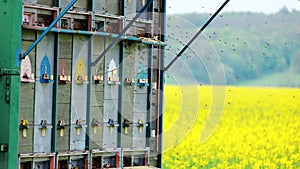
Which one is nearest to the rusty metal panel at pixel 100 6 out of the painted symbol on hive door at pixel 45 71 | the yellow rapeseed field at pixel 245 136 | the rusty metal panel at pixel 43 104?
the rusty metal panel at pixel 43 104

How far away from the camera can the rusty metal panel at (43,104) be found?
7.50 m

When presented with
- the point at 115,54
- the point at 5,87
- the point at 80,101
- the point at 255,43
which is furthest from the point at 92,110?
the point at 255,43

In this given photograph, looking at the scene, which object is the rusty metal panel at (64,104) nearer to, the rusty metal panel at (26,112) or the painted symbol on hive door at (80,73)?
the painted symbol on hive door at (80,73)

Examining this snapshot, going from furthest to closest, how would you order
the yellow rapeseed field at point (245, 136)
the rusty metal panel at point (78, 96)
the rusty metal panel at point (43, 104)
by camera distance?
1. the yellow rapeseed field at point (245, 136)
2. the rusty metal panel at point (78, 96)
3. the rusty metal panel at point (43, 104)

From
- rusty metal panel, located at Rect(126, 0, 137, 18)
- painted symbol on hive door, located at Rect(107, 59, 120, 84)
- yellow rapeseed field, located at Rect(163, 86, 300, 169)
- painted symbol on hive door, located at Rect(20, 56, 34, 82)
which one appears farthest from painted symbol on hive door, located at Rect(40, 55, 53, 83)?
yellow rapeseed field, located at Rect(163, 86, 300, 169)

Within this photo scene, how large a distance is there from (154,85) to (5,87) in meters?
2.40

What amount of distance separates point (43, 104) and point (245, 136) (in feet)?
26.3

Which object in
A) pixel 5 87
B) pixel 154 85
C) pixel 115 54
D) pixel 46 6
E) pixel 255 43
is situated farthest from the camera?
pixel 255 43

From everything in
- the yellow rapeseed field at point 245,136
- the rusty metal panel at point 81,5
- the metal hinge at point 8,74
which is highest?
the rusty metal panel at point 81,5

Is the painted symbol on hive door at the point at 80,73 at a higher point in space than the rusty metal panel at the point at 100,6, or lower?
lower

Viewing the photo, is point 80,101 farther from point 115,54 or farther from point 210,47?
point 210,47

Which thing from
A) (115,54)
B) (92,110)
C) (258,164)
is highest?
(115,54)

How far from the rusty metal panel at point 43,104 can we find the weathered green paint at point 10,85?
437 mm

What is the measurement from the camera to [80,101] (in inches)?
312
